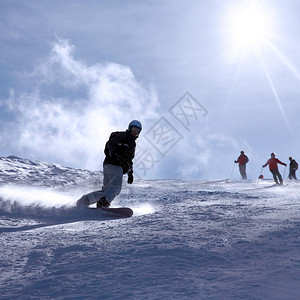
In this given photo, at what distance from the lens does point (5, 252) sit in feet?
9.99

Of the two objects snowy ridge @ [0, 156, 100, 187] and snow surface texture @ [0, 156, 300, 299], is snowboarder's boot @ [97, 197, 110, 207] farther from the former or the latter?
snowy ridge @ [0, 156, 100, 187]

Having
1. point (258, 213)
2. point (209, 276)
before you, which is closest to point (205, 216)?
point (258, 213)

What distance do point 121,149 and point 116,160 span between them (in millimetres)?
251

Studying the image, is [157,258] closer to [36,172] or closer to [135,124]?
[135,124]

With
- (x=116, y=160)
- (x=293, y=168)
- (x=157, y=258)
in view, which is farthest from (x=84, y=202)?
(x=293, y=168)

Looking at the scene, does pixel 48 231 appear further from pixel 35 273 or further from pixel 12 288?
pixel 12 288

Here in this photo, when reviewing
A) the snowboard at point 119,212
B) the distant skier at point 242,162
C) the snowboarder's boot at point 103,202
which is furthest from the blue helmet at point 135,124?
the distant skier at point 242,162

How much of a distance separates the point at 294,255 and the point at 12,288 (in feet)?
6.86

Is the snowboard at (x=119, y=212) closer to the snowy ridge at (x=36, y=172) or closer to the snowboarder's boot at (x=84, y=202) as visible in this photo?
the snowboarder's boot at (x=84, y=202)

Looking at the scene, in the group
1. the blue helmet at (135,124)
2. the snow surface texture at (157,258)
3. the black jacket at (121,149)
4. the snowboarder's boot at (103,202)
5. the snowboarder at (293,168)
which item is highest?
the snowboarder at (293,168)

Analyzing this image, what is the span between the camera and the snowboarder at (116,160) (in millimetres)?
6230

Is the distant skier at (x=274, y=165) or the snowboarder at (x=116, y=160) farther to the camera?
the distant skier at (x=274, y=165)

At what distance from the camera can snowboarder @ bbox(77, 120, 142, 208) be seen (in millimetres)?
6230

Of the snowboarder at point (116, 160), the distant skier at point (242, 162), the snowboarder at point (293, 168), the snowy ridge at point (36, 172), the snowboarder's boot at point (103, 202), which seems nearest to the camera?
the snowboarder's boot at point (103, 202)
